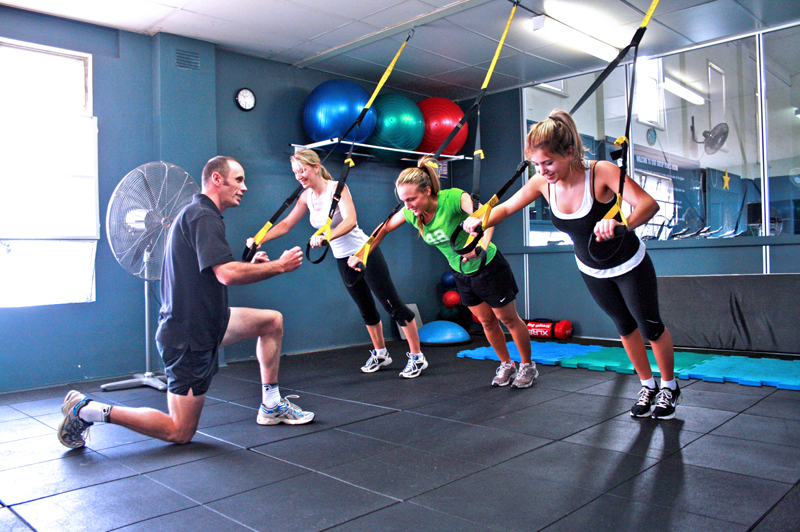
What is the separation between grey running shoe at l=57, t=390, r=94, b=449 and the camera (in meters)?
2.54

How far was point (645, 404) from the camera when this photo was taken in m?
2.88

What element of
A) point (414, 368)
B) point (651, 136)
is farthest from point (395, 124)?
point (651, 136)

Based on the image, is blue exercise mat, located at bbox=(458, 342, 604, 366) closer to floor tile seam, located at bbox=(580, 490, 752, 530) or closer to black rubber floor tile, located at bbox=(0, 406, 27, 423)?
floor tile seam, located at bbox=(580, 490, 752, 530)

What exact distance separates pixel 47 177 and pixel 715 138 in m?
5.58

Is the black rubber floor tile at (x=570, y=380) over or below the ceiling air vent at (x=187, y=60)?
below

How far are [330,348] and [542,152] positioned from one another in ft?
12.4

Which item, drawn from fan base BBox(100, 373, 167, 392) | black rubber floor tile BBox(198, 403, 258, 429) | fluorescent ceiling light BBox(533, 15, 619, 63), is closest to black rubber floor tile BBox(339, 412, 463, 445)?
black rubber floor tile BBox(198, 403, 258, 429)

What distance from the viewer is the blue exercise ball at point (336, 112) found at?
5078 mm

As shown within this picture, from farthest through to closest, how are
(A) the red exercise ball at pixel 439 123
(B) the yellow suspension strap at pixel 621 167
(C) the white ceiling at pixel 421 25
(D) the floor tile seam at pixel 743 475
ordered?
(A) the red exercise ball at pixel 439 123
(C) the white ceiling at pixel 421 25
(B) the yellow suspension strap at pixel 621 167
(D) the floor tile seam at pixel 743 475

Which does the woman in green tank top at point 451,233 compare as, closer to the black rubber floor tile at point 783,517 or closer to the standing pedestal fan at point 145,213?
the standing pedestal fan at point 145,213

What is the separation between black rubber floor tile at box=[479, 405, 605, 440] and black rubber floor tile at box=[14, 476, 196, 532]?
4.94ft

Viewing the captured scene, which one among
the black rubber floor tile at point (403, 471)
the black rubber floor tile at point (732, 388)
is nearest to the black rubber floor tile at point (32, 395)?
the black rubber floor tile at point (403, 471)

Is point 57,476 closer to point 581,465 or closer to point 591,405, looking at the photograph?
point 581,465

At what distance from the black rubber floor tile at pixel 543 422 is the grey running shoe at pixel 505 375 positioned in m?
0.58
